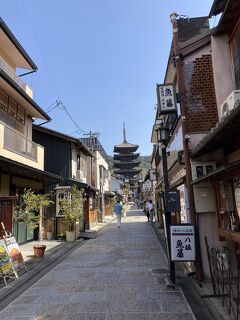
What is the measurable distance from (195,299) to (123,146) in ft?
270

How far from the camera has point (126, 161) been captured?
89.9m

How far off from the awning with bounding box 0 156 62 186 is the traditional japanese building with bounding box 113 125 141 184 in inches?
2754

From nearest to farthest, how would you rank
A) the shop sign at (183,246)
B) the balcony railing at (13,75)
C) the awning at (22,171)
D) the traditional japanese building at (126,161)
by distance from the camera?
the shop sign at (183,246) < the awning at (22,171) < the balcony railing at (13,75) < the traditional japanese building at (126,161)

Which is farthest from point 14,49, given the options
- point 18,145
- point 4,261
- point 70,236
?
point 4,261

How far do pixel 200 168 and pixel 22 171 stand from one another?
8.80 meters

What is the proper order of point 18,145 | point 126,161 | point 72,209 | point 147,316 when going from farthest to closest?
point 126,161 → point 72,209 → point 18,145 → point 147,316

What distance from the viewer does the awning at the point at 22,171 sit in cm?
1129

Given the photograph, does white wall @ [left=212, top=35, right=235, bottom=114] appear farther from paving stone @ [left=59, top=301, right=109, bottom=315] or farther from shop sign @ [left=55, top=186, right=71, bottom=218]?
shop sign @ [left=55, top=186, right=71, bottom=218]

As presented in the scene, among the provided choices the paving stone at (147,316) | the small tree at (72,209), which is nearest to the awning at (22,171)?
the small tree at (72,209)

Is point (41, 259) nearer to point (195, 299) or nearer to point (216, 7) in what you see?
point (195, 299)

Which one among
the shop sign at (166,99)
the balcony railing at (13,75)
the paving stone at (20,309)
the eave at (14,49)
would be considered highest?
the eave at (14,49)

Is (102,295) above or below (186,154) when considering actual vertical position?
below

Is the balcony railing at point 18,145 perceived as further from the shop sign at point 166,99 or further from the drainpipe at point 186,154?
the drainpipe at point 186,154

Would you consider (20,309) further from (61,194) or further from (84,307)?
(61,194)
